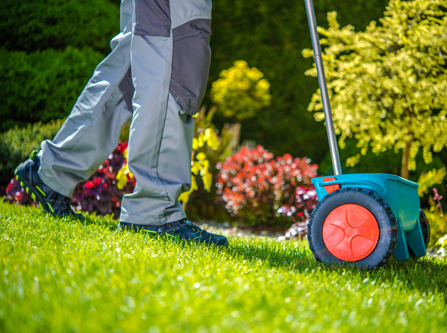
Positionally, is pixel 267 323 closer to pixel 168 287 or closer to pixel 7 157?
pixel 168 287

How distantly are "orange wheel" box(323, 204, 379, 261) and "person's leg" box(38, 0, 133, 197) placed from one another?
1.24m

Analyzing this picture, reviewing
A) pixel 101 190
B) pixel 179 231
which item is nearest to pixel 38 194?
pixel 179 231

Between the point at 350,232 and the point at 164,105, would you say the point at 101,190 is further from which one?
the point at 350,232

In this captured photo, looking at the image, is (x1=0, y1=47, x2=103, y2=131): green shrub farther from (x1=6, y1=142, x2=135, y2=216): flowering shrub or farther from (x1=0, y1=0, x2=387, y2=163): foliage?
(x1=6, y1=142, x2=135, y2=216): flowering shrub

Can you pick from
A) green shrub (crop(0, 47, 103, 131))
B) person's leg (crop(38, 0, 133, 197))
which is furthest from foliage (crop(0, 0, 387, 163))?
person's leg (crop(38, 0, 133, 197))

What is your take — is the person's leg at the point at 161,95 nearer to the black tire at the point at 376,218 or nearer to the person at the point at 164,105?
the person at the point at 164,105

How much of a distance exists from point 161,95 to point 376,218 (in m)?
1.03

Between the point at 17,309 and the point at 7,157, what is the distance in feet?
10.7

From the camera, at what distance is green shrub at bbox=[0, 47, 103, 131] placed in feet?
15.0

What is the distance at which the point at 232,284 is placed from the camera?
3.64 feet

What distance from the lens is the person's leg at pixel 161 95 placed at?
5.82 ft

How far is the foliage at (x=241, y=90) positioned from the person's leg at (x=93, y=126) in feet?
15.5

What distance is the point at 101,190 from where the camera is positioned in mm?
3096

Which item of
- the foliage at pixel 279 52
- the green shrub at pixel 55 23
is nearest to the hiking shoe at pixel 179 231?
the green shrub at pixel 55 23
